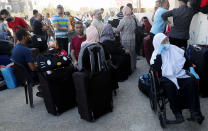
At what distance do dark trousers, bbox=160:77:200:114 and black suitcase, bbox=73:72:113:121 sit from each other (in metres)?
0.83

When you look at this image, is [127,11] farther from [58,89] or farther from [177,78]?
[58,89]

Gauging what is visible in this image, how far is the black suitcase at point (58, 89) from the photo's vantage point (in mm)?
2789

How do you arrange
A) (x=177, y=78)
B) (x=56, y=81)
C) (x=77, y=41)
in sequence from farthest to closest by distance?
(x=77, y=41), (x=56, y=81), (x=177, y=78)

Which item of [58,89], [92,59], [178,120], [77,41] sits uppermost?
[77,41]

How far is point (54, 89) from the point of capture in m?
2.83

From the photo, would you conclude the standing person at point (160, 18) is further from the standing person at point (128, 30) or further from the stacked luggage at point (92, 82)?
the stacked luggage at point (92, 82)

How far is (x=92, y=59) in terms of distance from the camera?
262 cm

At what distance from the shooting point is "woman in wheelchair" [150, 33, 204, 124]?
225 centimetres

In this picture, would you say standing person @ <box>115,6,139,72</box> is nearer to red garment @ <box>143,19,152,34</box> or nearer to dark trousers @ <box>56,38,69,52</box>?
dark trousers @ <box>56,38,69,52</box>

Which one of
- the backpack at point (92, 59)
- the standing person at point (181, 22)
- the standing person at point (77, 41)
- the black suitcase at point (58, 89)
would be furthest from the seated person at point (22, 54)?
the standing person at point (181, 22)

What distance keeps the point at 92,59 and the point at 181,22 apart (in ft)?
6.14

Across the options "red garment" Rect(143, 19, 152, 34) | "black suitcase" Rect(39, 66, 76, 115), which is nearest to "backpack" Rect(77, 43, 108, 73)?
"black suitcase" Rect(39, 66, 76, 115)

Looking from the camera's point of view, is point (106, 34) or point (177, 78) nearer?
point (177, 78)

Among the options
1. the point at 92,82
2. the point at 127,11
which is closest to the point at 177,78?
the point at 92,82
